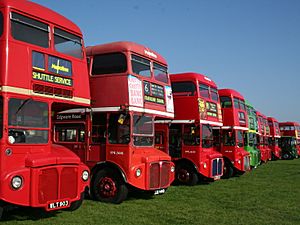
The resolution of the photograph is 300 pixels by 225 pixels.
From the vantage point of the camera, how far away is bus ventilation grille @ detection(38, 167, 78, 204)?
7246mm

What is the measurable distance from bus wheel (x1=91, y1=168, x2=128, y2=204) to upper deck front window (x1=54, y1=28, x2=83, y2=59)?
3188 mm

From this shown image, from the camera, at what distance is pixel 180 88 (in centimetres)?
1469

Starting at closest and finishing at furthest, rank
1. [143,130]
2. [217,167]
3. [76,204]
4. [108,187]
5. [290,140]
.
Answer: [76,204] < [108,187] < [143,130] < [217,167] < [290,140]

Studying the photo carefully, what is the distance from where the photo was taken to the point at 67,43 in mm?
8539

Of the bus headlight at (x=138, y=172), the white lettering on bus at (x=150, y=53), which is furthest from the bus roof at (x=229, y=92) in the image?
the bus headlight at (x=138, y=172)

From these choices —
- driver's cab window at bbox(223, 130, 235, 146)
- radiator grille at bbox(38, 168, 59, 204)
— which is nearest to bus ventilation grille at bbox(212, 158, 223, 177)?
driver's cab window at bbox(223, 130, 235, 146)

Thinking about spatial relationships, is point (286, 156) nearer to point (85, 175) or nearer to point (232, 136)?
point (232, 136)

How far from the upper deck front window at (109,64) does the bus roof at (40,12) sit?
5.57 feet

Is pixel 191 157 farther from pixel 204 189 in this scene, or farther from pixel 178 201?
pixel 178 201

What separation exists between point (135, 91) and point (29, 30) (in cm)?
342

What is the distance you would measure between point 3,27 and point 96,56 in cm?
391

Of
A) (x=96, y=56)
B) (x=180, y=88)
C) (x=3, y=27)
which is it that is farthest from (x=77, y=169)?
(x=180, y=88)

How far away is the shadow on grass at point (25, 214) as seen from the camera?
7.75 meters

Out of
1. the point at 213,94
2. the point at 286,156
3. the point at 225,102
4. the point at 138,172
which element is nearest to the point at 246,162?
the point at 225,102
